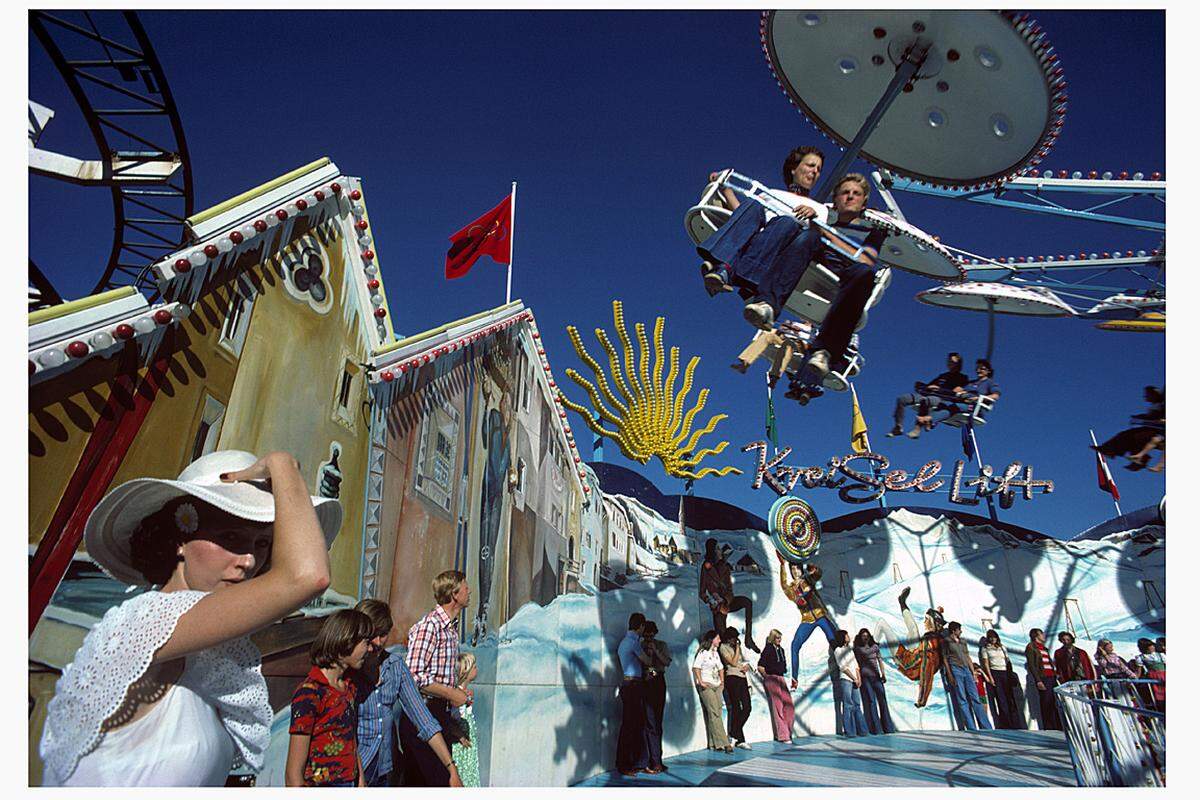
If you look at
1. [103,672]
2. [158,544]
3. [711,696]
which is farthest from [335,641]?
[711,696]

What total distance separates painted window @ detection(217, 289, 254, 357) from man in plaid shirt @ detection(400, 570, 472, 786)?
8.91ft

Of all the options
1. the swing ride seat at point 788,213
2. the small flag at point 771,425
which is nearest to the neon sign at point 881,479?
the small flag at point 771,425

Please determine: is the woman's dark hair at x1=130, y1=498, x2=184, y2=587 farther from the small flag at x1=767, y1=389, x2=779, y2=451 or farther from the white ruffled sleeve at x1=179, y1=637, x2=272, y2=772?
the small flag at x1=767, y1=389, x2=779, y2=451

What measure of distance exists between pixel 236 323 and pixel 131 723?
2.74 meters

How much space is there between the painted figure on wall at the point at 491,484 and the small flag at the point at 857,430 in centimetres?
913

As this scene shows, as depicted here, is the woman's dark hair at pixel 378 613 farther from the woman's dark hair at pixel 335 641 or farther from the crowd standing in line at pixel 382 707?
the woman's dark hair at pixel 335 641

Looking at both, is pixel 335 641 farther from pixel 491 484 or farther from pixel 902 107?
pixel 902 107

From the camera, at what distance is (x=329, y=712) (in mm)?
3686

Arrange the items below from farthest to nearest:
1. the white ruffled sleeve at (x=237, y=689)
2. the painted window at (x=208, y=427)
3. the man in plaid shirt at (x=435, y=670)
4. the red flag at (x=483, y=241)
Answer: the red flag at (x=483, y=241)
the man in plaid shirt at (x=435, y=670)
the painted window at (x=208, y=427)
the white ruffled sleeve at (x=237, y=689)

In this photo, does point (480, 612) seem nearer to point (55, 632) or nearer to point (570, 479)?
point (570, 479)

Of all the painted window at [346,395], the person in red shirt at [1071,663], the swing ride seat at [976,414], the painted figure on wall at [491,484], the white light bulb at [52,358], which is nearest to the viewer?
the white light bulb at [52,358]

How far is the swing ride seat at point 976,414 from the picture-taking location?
10.0m

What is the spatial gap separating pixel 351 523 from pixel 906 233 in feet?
19.8
